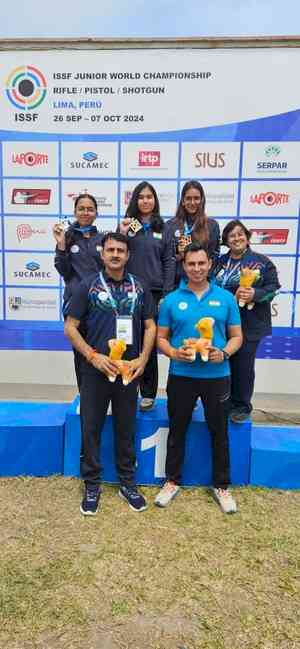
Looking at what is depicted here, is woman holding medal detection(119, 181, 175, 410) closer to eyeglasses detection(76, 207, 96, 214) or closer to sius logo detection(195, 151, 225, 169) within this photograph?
eyeglasses detection(76, 207, 96, 214)

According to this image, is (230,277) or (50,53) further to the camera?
(50,53)

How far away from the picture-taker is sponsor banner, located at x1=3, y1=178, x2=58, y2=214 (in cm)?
445

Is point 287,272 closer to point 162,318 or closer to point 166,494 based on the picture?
point 162,318

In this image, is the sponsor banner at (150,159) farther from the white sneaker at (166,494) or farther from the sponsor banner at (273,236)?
the white sneaker at (166,494)

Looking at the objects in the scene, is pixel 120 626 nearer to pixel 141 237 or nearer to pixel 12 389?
pixel 141 237

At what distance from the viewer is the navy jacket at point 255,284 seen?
287 cm

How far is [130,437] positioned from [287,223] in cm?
261

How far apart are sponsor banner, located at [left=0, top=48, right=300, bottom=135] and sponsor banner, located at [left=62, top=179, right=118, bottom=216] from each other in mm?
445

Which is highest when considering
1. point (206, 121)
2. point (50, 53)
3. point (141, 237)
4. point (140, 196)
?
point (50, 53)

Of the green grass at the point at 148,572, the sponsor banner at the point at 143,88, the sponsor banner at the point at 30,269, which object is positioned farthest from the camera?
the sponsor banner at the point at 30,269

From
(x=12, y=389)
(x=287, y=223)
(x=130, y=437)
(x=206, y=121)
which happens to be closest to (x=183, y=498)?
(x=130, y=437)

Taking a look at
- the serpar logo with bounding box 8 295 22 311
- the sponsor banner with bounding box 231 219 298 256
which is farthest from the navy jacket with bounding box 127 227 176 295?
the serpar logo with bounding box 8 295 22 311

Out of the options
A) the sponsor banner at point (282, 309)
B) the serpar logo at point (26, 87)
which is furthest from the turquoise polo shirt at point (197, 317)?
the serpar logo at point (26, 87)

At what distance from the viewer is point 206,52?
4094 mm
